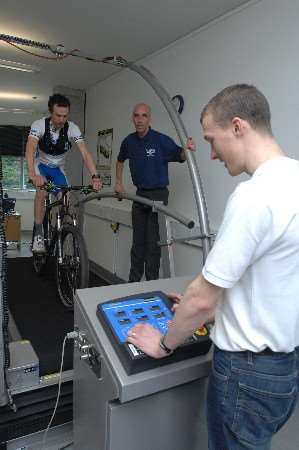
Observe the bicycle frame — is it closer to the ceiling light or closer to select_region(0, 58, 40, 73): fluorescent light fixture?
select_region(0, 58, 40, 73): fluorescent light fixture

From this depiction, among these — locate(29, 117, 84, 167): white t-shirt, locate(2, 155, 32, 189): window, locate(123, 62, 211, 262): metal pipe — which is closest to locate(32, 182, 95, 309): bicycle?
locate(29, 117, 84, 167): white t-shirt

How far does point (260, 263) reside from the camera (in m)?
0.89

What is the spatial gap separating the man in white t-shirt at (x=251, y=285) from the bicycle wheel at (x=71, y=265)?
1.85 metres

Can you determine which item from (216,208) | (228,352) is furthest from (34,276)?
(228,352)

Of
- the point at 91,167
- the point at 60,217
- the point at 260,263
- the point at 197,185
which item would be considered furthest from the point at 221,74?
the point at 260,263

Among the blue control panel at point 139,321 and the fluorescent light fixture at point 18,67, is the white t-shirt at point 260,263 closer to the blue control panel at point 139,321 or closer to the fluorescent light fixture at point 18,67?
the blue control panel at point 139,321

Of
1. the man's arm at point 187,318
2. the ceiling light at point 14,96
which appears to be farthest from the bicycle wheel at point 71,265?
the ceiling light at point 14,96

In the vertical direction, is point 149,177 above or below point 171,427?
above

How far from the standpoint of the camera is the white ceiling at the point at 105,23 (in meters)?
2.89

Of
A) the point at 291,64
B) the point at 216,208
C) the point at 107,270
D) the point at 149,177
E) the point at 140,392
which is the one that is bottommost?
the point at 107,270

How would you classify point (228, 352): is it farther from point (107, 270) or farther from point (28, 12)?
point (107, 270)

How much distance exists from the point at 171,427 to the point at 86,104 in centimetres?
539

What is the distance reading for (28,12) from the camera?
3117 millimetres

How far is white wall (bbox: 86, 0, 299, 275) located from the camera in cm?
245
